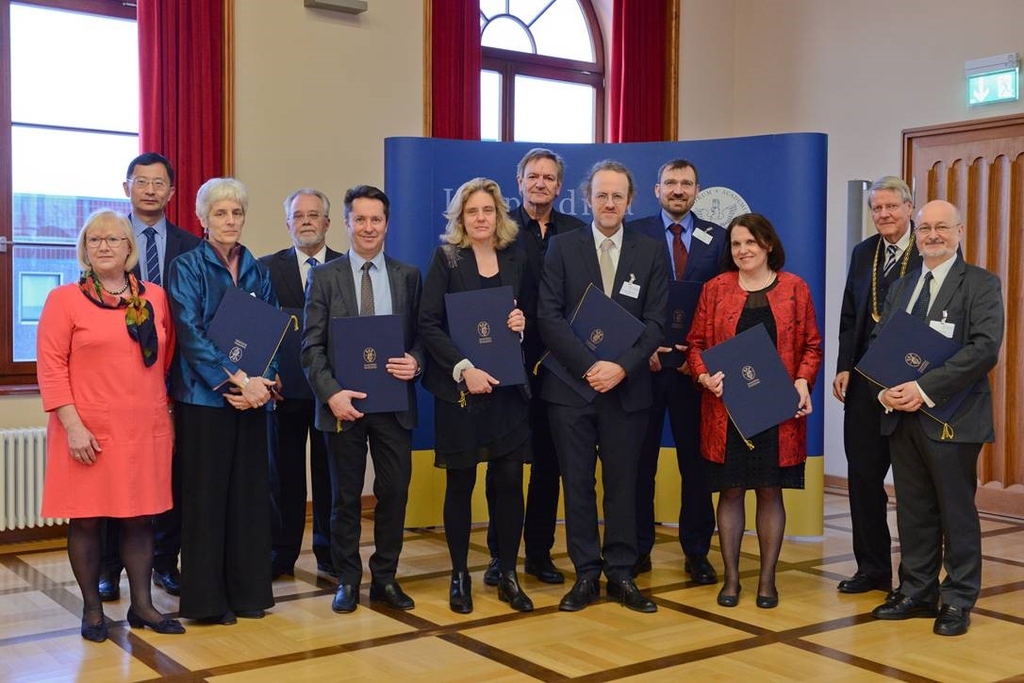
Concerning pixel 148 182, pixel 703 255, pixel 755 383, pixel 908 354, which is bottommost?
pixel 755 383

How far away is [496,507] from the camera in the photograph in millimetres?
4086

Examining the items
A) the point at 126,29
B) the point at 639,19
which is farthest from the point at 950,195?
the point at 126,29

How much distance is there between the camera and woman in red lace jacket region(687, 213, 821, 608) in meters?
4.00

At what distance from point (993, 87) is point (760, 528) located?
3.55 meters

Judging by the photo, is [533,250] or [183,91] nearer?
[533,250]

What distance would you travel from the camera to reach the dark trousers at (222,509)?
3.74m

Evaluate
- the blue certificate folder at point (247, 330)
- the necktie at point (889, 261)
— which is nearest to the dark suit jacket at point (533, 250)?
the blue certificate folder at point (247, 330)

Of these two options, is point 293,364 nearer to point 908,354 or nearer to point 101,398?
point 101,398

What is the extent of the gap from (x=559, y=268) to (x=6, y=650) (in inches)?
86.1

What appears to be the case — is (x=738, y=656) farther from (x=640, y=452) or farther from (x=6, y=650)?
(x=6, y=650)

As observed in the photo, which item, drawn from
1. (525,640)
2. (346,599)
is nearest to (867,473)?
(525,640)

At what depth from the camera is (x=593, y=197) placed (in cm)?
407

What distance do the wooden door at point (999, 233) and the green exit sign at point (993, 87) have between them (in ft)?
0.39

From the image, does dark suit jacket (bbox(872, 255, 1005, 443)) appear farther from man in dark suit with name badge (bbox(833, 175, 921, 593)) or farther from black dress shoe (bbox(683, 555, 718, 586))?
black dress shoe (bbox(683, 555, 718, 586))
